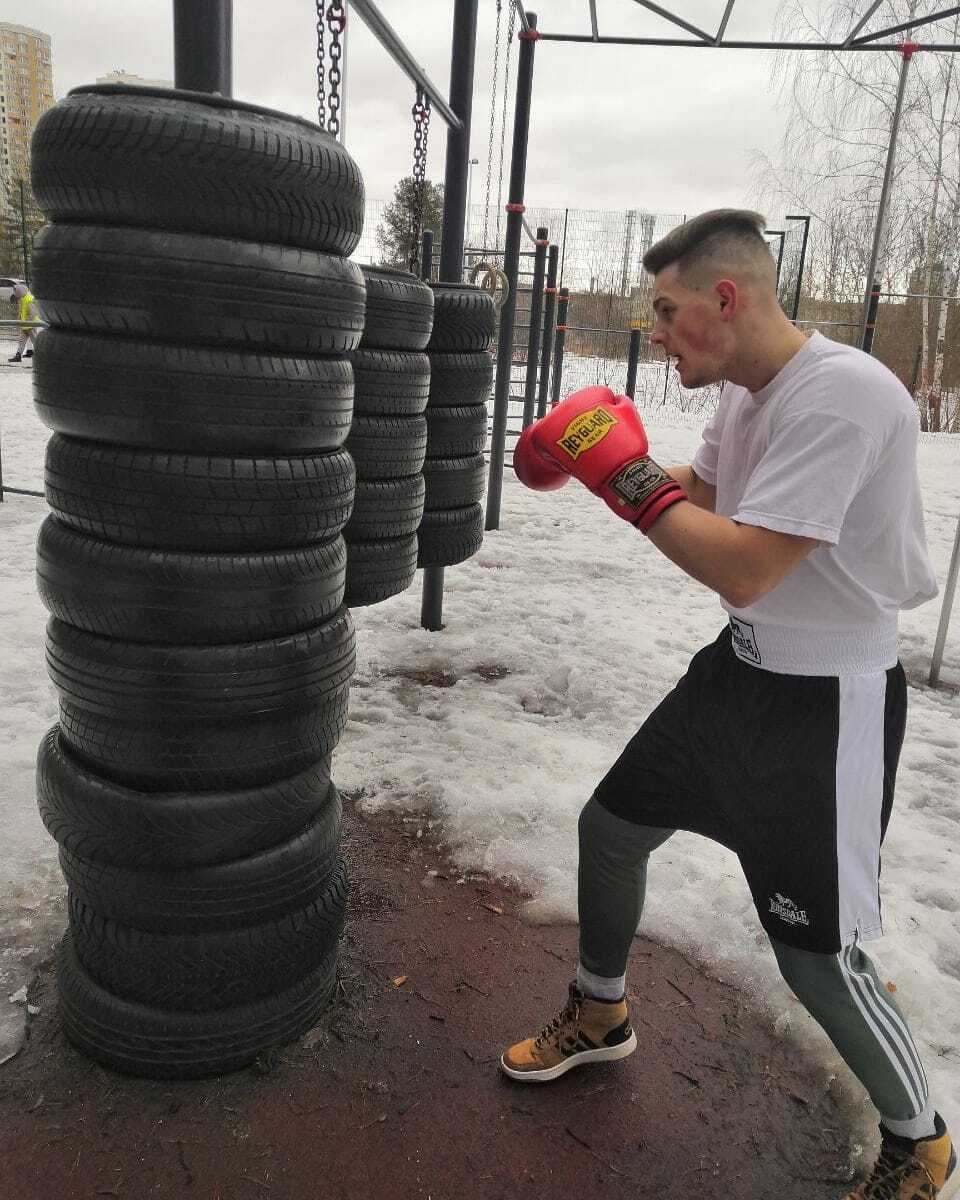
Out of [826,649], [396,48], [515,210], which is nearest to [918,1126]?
[826,649]

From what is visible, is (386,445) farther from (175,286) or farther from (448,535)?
(175,286)

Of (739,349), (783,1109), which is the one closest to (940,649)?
(783,1109)

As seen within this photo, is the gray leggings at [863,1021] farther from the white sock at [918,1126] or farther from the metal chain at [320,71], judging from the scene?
the metal chain at [320,71]

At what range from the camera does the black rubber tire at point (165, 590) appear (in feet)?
5.49

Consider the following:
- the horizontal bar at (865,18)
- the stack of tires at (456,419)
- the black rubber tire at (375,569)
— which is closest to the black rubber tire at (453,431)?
the stack of tires at (456,419)

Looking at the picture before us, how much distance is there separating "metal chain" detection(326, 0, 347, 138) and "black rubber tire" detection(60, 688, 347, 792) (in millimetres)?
1418

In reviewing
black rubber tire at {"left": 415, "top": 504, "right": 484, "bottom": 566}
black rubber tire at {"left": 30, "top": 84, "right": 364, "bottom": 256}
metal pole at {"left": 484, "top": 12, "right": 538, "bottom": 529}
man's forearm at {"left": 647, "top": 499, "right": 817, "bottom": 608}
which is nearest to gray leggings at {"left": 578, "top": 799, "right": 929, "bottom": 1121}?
man's forearm at {"left": 647, "top": 499, "right": 817, "bottom": 608}

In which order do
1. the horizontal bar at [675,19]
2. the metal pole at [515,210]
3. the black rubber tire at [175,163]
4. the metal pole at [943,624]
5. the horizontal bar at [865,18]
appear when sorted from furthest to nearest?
1. the metal pole at [515,210]
2. the horizontal bar at [675,19]
3. the horizontal bar at [865,18]
4. the metal pole at [943,624]
5. the black rubber tire at [175,163]

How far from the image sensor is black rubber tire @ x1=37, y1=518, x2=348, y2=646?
1.67m

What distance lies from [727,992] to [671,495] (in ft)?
4.56

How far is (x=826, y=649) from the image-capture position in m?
1.67

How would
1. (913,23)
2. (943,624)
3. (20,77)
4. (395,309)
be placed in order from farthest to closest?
1. (20,77)
2. (913,23)
3. (943,624)
4. (395,309)

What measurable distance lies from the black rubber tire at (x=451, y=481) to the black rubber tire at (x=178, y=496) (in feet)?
7.79

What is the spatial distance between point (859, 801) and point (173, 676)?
1.24 meters
